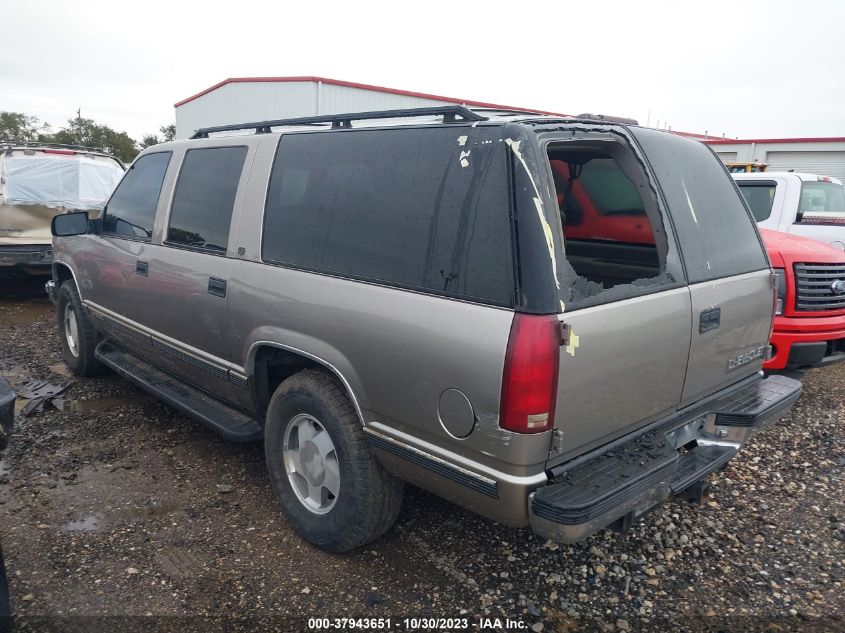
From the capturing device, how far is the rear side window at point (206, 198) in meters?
3.37

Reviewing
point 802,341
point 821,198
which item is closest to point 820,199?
point 821,198

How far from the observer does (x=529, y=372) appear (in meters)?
2.03

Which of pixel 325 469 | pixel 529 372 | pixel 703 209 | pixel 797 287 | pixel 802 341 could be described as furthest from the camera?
pixel 797 287

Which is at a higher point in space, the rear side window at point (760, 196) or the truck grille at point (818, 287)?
the rear side window at point (760, 196)

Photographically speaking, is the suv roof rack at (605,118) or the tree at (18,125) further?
the tree at (18,125)

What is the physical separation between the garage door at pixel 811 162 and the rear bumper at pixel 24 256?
25.9 m

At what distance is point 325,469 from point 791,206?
6.40 metres

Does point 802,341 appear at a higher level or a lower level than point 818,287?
lower

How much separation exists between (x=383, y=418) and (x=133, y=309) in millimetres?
2460

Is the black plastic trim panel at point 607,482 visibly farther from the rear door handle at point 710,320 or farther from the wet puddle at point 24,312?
the wet puddle at point 24,312

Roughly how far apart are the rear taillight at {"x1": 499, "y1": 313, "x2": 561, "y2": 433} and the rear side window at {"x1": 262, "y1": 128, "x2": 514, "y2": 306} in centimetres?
15

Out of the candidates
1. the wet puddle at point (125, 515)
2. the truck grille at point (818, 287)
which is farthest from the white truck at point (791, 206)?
the wet puddle at point (125, 515)

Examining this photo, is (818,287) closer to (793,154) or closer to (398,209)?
(398,209)

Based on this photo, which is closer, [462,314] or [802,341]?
[462,314]
